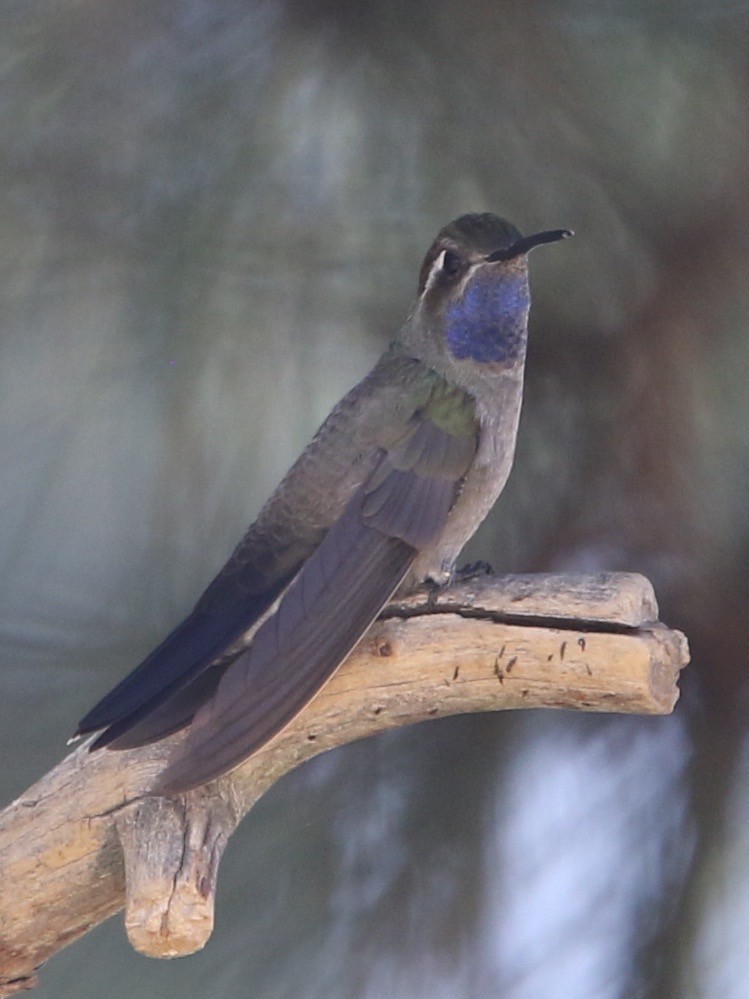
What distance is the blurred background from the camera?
2352 mm

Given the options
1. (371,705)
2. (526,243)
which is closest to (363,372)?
(526,243)

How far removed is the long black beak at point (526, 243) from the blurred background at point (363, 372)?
201mm

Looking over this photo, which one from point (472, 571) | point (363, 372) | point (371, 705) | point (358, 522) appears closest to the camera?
point (371, 705)

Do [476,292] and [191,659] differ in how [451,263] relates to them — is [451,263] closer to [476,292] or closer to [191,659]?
[476,292]

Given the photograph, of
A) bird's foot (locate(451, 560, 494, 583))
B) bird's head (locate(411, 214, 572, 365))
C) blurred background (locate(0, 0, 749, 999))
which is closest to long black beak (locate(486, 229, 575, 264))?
bird's head (locate(411, 214, 572, 365))

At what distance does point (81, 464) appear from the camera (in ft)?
8.59

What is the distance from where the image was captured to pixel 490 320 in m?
2.36

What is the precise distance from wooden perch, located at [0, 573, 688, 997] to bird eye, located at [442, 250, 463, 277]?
58 centimetres

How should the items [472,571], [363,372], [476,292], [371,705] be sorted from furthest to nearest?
[363,372] → [476,292] → [472,571] → [371,705]

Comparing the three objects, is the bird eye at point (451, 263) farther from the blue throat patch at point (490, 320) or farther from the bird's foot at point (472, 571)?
the bird's foot at point (472, 571)

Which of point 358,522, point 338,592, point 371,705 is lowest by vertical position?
point 371,705

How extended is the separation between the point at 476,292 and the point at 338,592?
24.2 inches

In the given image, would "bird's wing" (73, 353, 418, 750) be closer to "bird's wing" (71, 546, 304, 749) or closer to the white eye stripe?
"bird's wing" (71, 546, 304, 749)

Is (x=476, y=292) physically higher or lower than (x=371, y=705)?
higher
